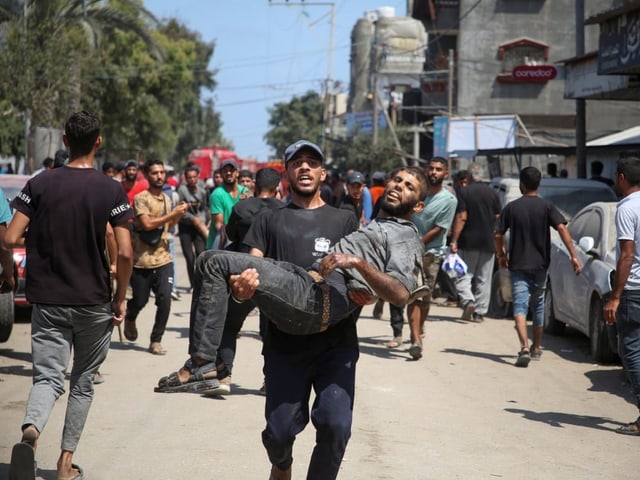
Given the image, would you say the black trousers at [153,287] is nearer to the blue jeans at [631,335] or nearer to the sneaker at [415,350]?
the sneaker at [415,350]

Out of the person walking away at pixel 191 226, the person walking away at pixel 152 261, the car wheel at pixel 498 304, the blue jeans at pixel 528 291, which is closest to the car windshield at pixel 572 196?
the car wheel at pixel 498 304

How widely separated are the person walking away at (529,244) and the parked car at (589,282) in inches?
13.9

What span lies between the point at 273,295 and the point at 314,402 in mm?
645

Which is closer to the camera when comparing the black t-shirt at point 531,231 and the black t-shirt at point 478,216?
the black t-shirt at point 531,231

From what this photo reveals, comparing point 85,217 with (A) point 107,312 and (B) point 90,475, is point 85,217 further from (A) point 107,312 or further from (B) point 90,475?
(B) point 90,475

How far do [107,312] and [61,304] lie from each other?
29cm

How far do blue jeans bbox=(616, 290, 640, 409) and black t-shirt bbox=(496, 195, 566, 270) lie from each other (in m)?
2.89

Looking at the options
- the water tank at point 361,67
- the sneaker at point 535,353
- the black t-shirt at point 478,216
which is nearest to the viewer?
the sneaker at point 535,353

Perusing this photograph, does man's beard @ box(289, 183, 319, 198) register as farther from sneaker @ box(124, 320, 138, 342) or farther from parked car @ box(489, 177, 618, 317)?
parked car @ box(489, 177, 618, 317)

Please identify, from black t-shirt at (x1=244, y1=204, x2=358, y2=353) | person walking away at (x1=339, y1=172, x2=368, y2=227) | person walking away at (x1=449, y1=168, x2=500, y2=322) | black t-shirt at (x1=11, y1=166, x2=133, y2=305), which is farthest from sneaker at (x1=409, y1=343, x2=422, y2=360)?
black t-shirt at (x1=244, y1=204, x2=358, y2=353)

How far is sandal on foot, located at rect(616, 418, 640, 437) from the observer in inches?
305

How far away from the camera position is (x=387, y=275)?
455 centimetres

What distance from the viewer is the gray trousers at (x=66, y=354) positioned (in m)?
5.65

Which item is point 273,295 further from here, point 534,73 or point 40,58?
point 534,73
